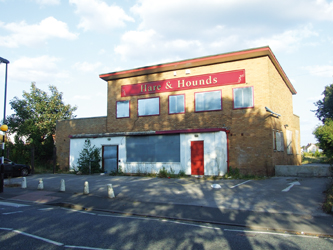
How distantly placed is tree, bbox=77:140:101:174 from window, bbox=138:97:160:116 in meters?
4.52

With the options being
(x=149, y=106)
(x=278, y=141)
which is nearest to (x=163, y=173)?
(x=149, y=106)

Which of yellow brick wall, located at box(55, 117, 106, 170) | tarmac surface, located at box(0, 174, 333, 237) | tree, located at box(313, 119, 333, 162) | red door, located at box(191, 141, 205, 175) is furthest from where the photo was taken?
yellow brick wall, located at box(55, 117, 106, 170)

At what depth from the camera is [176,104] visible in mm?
21094

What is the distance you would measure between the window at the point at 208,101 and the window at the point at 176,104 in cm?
111

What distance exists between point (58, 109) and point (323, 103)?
123ft

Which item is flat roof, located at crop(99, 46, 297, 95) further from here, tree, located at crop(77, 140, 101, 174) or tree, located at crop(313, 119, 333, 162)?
tree, located at crop(77, 140, 101, 174)

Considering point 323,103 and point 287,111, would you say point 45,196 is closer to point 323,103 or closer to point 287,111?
point 287,111

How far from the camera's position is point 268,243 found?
20.1 ft

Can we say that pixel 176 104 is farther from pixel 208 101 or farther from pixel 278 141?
pixel 278 141

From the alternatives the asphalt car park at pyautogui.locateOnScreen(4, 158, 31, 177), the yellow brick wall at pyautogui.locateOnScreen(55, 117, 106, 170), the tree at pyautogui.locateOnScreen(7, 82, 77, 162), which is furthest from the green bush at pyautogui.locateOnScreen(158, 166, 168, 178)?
the tree at pyautogui.locateOnScreen(7, 82, 77, 162)

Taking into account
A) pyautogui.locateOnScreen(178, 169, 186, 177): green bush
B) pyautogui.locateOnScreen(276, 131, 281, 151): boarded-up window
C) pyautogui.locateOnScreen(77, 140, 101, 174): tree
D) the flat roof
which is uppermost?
the flat roof

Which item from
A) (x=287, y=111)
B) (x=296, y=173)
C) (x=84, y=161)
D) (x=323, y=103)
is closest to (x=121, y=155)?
(x=84, y=161)

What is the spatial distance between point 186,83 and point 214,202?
38.5ft

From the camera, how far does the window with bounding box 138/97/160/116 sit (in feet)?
71.6
